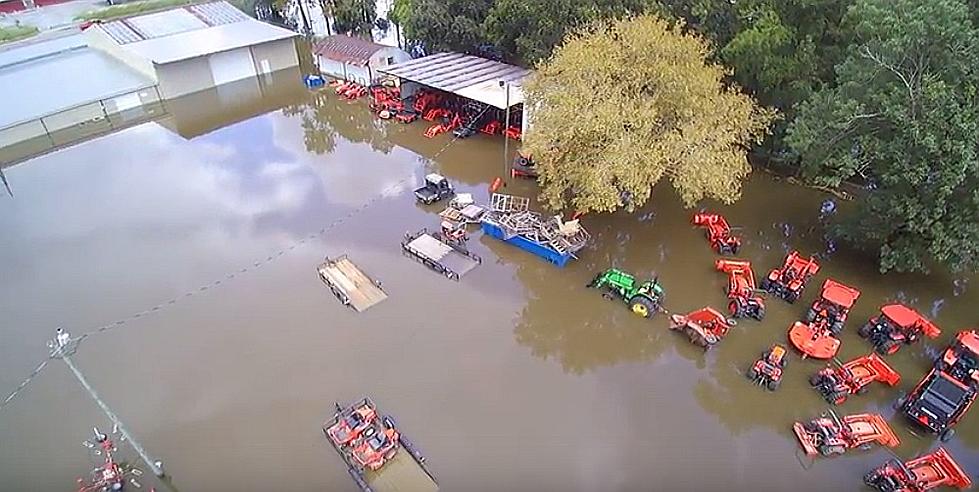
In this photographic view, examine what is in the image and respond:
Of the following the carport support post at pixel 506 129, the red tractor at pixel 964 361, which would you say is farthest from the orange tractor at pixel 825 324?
the carport support post at pixel 506 129

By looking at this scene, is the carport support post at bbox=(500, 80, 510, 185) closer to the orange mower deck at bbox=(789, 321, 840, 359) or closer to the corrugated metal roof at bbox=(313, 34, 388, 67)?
the corrugated metal roof at bbox=(313, 34, 388, 67)

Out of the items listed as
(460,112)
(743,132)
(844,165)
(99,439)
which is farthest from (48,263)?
(844,165)

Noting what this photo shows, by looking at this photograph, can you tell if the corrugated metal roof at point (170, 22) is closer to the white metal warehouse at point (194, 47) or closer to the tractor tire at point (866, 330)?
the white metal warehouse at point (194, 47)

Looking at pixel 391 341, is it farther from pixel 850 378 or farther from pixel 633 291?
pixel 850 378

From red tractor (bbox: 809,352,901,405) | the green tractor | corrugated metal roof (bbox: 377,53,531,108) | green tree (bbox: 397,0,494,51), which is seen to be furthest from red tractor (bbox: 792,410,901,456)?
green tree (bbox: 397,0,494,51)

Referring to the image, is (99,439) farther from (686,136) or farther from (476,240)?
(686,136)

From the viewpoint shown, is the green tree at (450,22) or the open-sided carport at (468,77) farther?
the green tree at (450,22)
